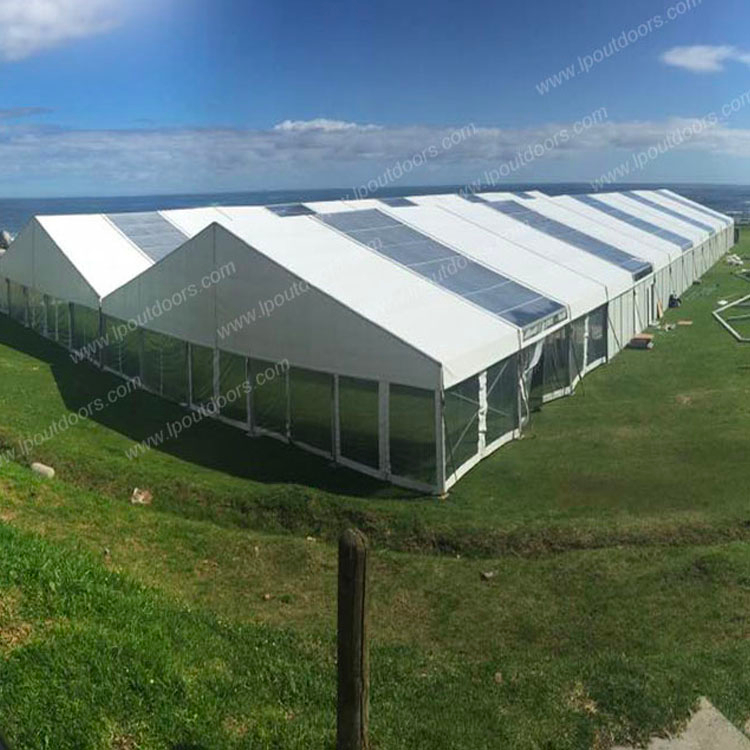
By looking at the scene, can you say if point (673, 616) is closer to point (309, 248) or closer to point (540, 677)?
point (540, 677)

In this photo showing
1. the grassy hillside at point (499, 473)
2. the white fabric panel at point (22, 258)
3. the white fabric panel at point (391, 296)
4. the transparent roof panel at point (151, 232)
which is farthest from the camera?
the white fabric panel at point (22, 258)

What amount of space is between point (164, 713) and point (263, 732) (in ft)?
2.82

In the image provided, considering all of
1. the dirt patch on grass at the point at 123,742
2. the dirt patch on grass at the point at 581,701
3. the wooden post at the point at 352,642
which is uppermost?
the wooden post at the point at 352,642

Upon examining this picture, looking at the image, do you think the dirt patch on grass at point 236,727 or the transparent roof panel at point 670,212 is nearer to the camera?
the dirt patch on grass at point 236,727

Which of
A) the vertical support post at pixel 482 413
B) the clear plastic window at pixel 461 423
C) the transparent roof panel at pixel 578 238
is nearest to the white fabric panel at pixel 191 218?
the transparent roof panel at pixel 578 238

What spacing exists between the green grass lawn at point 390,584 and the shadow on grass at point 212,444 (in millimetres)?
89

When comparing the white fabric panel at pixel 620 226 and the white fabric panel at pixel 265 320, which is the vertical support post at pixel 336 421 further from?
the white fabric panel at pixel 620 226

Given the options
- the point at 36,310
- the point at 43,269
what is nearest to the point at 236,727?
the point at 43,269

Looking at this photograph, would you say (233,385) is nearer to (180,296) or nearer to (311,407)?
(311,407)

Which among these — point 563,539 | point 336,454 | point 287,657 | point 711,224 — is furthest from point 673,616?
point 711,224

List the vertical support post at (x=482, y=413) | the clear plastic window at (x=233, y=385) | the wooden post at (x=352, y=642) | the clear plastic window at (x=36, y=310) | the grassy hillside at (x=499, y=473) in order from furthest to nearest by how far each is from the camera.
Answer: the clear plastic window at (x=36, y=310) → the clear plastic window at (x=233, y=385) → the vertical support post at (x=482, y=413) → the grassy hillside at (x=499, y=473) → the wooden post at (x=352, y=642)

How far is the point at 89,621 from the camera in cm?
812

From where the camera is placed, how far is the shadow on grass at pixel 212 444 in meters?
16.3

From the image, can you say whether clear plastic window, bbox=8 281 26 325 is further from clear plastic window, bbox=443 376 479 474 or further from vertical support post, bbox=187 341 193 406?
clear plastic window, bbox=443 376 479 474
